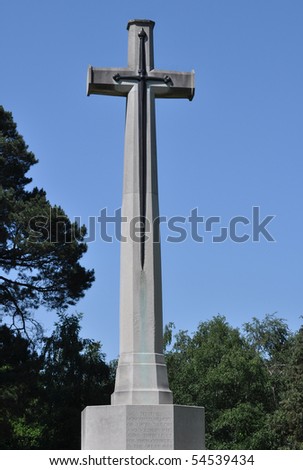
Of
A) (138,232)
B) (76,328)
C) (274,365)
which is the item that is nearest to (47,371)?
(76,328)

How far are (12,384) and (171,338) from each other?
74.5 feet

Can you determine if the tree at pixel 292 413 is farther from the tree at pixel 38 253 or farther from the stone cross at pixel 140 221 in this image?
the stone cross at pixel 140 221

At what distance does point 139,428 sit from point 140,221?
3.42m

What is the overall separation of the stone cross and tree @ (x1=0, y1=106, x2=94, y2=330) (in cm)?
1291

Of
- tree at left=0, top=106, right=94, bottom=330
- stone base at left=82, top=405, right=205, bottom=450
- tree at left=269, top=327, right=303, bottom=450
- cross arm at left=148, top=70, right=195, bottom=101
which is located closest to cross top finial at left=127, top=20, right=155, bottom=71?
cross arm at left=148, top=70, right=195, bottom=101

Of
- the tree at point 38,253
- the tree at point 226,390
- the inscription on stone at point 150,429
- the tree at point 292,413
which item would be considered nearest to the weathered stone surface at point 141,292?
the inscription on stone at point 150,429

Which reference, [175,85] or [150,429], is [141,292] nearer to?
[150,429]

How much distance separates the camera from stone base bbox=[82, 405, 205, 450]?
1177cm

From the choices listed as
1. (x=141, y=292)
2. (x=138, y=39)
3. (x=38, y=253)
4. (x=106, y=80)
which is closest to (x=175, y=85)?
(x=138, y=39)

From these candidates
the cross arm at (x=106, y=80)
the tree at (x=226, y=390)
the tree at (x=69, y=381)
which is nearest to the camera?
the cross arm at (x=106, y=80)

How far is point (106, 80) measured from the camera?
46.0 ft

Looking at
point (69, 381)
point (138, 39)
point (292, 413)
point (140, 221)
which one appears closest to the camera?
point (140, 221)

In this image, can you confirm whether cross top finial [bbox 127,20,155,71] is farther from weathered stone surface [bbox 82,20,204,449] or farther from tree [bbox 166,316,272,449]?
tree [bbox 166,316,272,449]

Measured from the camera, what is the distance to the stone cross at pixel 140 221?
12.5 metres
